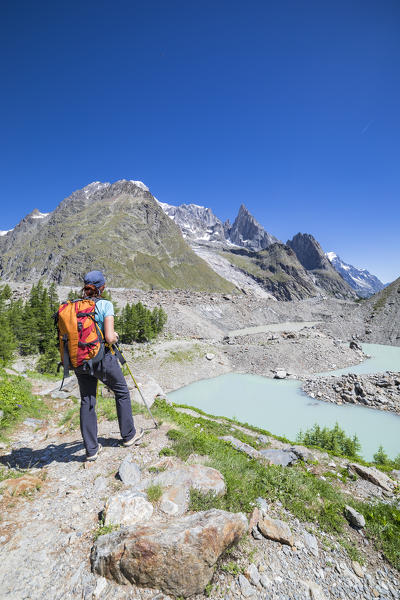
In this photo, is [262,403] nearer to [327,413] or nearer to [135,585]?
[327,413]

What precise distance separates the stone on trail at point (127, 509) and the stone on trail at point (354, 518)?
410 centimetres

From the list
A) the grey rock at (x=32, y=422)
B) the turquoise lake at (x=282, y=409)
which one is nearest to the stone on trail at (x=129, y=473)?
the grey rock at (x=32, y=422)

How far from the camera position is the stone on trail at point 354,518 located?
5008 mm

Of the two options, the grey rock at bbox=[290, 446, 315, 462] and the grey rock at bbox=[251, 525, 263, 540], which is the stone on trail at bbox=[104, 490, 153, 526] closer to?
the grey rock at bbox=[251, 525, 263, 540]

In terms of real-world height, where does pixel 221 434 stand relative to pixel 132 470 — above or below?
below

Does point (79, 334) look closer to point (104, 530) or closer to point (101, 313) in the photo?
point (101, 313)

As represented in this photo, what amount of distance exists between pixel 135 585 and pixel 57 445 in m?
5.35

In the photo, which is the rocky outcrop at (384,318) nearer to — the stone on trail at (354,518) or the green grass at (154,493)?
the stone on trail at (354,518)

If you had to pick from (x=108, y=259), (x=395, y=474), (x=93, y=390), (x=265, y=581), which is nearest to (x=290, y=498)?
(x=265, y=581)

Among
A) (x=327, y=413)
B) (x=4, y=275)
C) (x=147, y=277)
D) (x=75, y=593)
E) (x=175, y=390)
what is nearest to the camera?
(x=75, y=593)

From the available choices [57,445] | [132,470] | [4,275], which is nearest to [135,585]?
[132,470]

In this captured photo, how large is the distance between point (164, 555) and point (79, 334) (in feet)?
12.8

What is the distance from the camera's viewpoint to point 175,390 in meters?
28.1

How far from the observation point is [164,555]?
3215mm
